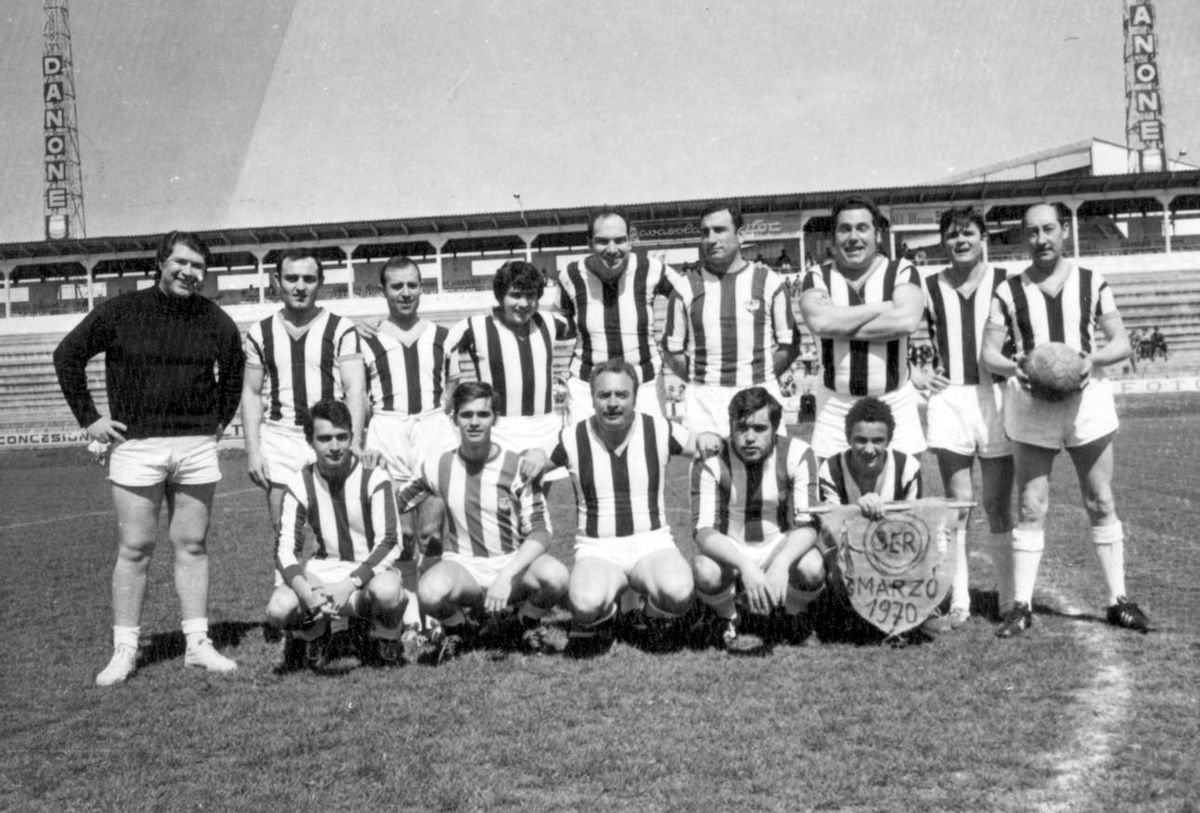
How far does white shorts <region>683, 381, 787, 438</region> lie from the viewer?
4.68m

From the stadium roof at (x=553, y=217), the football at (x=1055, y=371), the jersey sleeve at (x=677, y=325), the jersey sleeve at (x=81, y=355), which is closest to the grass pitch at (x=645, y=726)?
the football at (x=1055, y=371)

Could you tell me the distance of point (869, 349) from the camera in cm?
448

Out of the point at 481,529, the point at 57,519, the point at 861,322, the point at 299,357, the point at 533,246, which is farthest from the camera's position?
the point at 533,246

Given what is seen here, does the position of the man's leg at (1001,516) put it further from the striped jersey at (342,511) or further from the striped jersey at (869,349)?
the striped jersey at (342,511)

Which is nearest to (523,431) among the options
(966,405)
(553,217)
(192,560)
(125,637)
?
(192,560)

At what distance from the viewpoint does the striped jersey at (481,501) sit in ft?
14.4

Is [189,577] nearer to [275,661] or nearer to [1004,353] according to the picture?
[275,661]

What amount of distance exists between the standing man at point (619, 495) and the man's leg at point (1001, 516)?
4.56ft

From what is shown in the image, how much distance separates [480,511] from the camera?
441 centimetres

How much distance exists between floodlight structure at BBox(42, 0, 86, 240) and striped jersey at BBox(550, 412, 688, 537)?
43862 millimetres

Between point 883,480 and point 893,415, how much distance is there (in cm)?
34

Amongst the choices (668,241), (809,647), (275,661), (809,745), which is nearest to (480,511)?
(275,661)

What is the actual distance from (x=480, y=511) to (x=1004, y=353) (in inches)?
93.5

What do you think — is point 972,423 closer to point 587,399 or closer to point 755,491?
point 755,491
